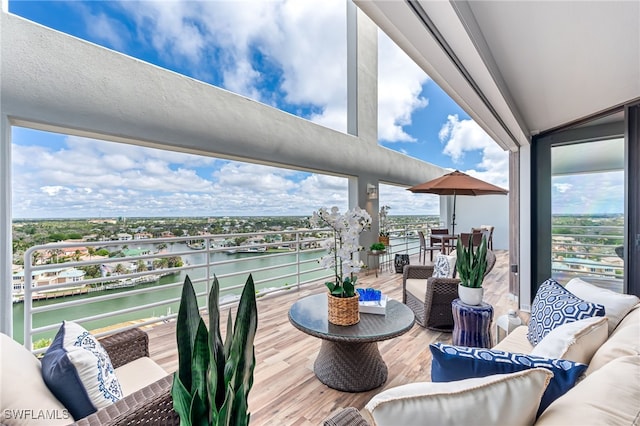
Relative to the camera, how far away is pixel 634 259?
2482 mm

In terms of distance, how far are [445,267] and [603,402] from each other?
2.70m

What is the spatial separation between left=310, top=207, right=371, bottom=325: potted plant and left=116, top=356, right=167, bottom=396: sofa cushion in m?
1.10

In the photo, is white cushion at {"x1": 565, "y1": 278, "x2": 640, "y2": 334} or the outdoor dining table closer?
white cushion at {"x1": 565, "y1": 278, "x2": 640, "y2": 334}

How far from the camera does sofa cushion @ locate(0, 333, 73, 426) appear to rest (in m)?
0.83

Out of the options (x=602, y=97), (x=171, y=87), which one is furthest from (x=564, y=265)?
(x=171, y=87)

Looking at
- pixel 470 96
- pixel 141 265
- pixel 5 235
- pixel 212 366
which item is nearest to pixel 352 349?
pixel 212 366

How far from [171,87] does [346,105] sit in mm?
3817

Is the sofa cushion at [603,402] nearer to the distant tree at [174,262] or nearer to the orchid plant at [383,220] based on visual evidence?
the distant tree at [174,262]

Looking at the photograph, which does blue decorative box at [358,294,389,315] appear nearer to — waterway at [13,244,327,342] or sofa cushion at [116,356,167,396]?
sofa cushion at [116,356,167,396]

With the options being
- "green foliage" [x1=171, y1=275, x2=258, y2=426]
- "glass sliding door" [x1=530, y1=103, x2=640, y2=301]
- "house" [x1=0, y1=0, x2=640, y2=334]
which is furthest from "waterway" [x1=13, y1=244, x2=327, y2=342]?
"glass sliding door" [x1=530, y1=103, x2=640, y2=301]

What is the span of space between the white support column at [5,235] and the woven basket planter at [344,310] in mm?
2384

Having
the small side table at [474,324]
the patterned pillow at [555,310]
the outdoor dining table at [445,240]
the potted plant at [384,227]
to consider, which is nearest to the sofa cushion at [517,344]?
the patterned pillow at [555,310]

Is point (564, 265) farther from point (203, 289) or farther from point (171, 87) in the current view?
point (171, 87)

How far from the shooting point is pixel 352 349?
6.78 feet
